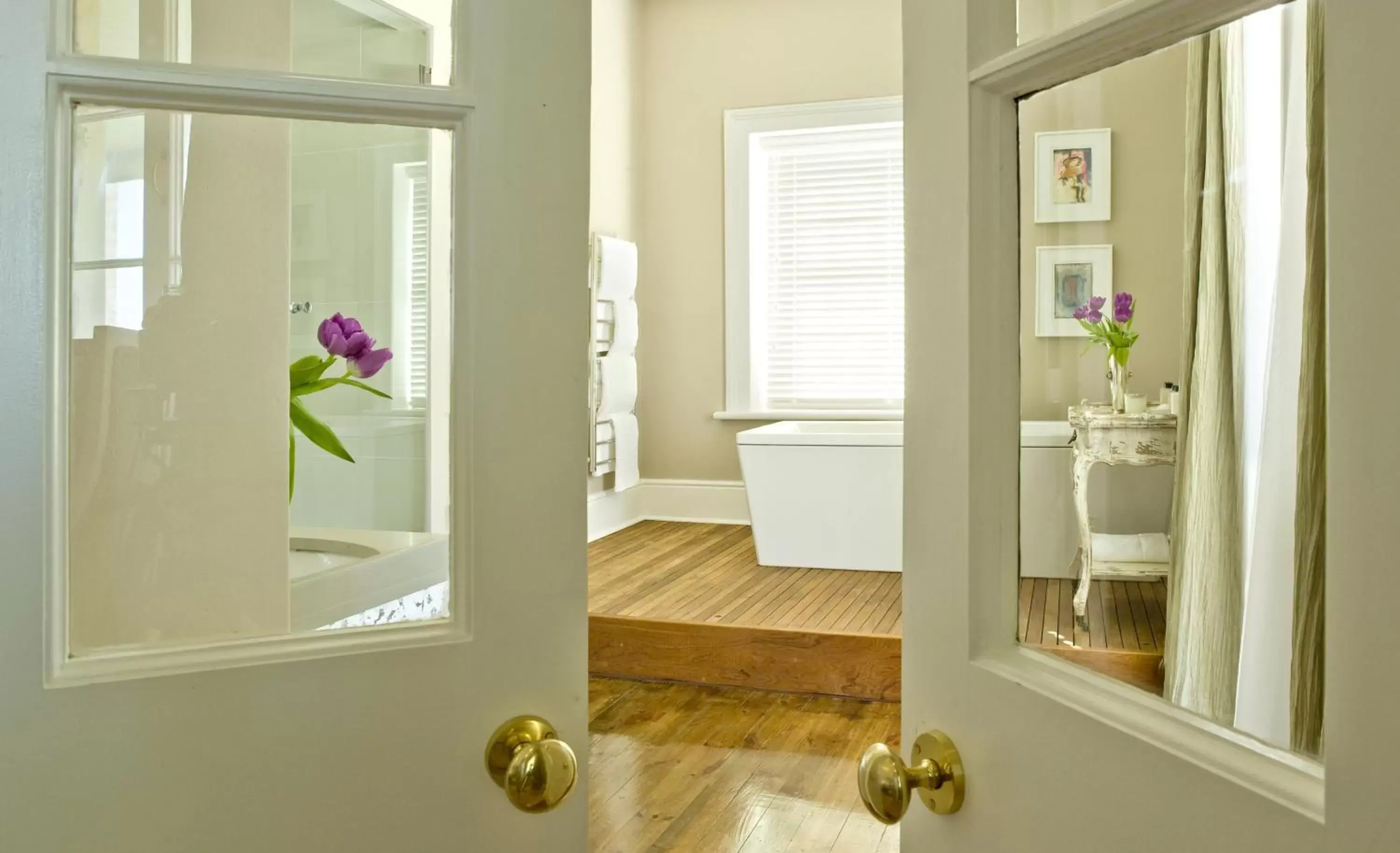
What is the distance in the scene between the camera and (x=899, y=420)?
17.7 feet

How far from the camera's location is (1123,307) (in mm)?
631

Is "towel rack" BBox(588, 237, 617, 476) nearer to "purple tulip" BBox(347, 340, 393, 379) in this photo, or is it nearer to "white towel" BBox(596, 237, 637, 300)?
"white towel" BBox(596, 237, 637, 300)

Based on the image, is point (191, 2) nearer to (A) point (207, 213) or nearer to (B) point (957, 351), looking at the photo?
(A) point (207, 213)

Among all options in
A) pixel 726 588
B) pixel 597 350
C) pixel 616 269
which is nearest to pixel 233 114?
pixel 726 588

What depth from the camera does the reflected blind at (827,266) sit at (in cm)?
539

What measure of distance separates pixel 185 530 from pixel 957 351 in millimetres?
559

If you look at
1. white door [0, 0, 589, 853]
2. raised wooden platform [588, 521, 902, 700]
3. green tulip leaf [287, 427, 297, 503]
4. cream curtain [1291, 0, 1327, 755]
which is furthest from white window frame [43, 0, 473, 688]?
raised wooden platform [588, 521, 902, 700]

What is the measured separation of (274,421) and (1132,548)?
0.61 m

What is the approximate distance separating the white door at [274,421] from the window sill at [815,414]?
4595mm

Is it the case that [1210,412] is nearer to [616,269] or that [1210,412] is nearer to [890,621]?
[890,621]

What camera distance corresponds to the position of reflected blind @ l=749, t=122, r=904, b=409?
5.39 m

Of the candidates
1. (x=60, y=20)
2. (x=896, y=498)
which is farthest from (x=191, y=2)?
(x=896, y=498)

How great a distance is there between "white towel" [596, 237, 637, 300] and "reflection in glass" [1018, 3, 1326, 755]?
4303 mm

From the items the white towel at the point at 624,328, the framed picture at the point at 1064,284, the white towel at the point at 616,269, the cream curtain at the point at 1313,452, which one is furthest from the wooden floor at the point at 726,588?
the cream curtain at the point at 1313,452
